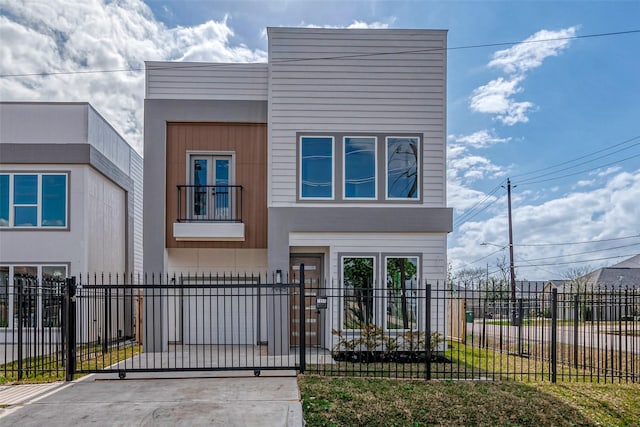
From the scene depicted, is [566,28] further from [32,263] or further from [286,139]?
[32,263]

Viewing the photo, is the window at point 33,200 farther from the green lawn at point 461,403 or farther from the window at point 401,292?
the green lawn at point 461,403

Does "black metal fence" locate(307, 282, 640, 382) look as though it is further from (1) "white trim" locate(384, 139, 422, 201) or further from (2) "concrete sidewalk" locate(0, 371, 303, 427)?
(1) "white trim" locate(384, 139, 422, 201)

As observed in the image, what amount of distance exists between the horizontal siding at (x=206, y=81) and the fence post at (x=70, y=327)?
5.35 meters

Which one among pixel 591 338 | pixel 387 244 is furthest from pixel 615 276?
pixel 387 244

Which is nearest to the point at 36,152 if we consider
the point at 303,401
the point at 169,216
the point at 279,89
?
the point at 169,216

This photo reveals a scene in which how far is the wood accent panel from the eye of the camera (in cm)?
1194

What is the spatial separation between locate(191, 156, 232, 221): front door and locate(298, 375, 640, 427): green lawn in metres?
5.52

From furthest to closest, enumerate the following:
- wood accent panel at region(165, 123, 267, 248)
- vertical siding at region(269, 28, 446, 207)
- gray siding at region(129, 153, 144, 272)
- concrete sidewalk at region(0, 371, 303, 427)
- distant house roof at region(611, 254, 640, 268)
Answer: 1. distant house roof at region(611, 254, 640, 268)
2. gray siding at region(129, 153, 144, 272)
3. wood accent panel at region(165, 123, 267, 248)
4. vertical siding at region(269, 28, 446, 207)
5. concrete sidewalk at region(0, 371, 303, 427)

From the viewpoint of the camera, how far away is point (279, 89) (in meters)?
11.1

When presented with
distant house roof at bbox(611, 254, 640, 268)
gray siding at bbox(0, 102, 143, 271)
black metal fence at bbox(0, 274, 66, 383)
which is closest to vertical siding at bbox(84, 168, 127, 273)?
gray siding at bbox(0, 102, 143, 271)

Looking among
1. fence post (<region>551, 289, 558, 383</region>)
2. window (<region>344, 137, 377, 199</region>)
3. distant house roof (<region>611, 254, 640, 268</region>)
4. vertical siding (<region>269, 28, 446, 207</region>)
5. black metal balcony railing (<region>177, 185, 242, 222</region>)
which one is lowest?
distant house roof (<region>611, 254, 640, 268</region>)

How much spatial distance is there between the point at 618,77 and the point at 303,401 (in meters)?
16.1

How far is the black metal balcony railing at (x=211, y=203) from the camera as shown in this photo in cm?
1200

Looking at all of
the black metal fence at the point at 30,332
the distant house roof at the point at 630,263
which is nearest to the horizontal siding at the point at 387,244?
the black metal fence at the point at 30,332
